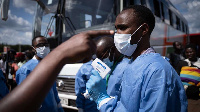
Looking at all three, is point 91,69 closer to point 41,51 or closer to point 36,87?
point 41,51

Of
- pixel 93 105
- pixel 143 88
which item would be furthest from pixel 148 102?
pixel 93 105

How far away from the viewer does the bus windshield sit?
13.2 ft

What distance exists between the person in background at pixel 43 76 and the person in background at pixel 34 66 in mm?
1875

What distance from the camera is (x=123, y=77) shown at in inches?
58.2

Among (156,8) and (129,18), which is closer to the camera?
(129,18)

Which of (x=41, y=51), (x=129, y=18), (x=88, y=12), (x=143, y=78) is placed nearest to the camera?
(x=143, y=78)

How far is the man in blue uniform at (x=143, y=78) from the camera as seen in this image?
1095 millimetres

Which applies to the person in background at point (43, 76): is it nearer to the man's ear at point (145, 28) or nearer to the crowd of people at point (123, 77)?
the crowd of people at point (123, 77)

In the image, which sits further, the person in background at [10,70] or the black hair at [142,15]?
the person in background at [10,70]

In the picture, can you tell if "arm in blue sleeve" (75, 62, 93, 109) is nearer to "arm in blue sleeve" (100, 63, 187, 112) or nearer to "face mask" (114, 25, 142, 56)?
"face mask" (114, 25, 142, 56)

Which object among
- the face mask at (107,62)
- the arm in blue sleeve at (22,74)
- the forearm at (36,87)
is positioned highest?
the forearm at (36,87)

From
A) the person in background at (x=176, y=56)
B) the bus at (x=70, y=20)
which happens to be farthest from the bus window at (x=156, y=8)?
the person in background at (x=176, y=56)

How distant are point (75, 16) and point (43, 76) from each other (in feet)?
12.7

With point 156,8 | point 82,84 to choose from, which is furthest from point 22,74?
point 156,8
